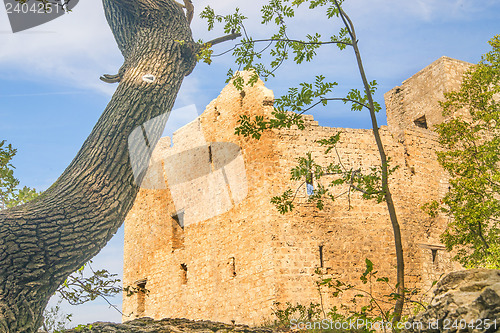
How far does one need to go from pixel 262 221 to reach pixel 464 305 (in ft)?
27.4

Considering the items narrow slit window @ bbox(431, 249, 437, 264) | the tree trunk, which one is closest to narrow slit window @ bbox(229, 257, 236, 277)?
narrow slit window @ bbox(431, 249, 437, 264)

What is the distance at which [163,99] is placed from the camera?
5508 mm

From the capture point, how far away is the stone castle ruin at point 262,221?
11.9 meters

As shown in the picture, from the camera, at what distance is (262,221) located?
12.1 m

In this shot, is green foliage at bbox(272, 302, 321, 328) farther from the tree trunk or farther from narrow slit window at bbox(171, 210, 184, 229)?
the tree trunk

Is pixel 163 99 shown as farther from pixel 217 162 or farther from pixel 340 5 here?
pixel 217 162

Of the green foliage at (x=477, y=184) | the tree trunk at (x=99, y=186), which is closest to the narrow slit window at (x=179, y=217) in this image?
the green foliage at (x=477, y=184)

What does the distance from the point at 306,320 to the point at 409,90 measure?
9.55 meters

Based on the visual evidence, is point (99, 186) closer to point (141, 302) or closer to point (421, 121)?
Result: point (141, 302)

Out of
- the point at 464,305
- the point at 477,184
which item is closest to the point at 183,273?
the point at 477,184

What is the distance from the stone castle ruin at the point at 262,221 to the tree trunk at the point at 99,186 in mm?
6642

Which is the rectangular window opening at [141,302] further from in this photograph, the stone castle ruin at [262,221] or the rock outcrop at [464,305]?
the rock outcrop at [464,305]

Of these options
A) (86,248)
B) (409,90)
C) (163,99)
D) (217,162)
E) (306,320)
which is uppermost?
(409,90)

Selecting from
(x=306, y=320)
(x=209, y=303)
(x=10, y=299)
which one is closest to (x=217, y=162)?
(x=209, y=303)
